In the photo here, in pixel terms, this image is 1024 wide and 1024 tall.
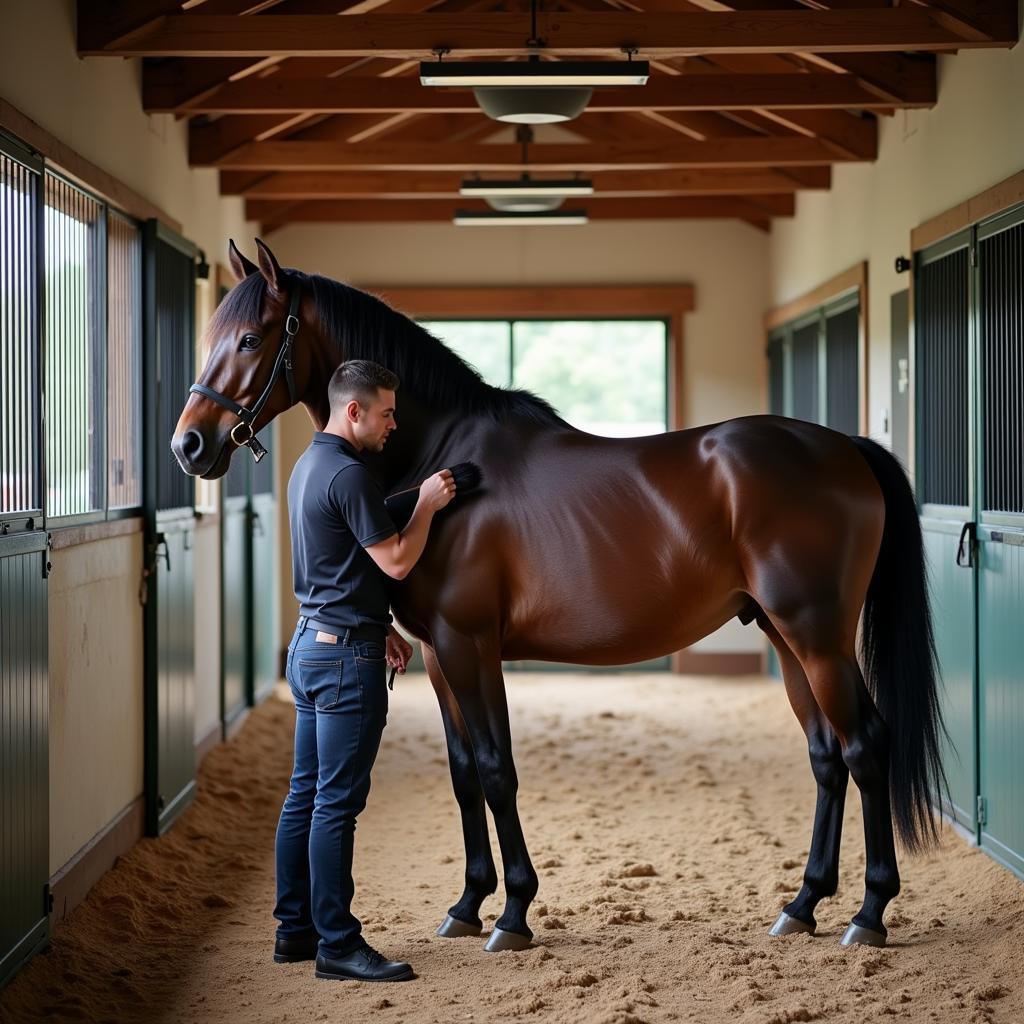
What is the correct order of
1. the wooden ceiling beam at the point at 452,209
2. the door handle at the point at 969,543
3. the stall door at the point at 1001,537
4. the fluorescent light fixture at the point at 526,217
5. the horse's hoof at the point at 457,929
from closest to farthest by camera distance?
1. the horse's hoof at the point at 457,929
2. the stall door at the point at 1001,537
3. the door handle at the point at 969,543
4. the fluorescent light fixture at the point at 526,217
5. the wooden ceiling beam at the point at 452,209

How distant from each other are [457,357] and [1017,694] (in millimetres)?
2179

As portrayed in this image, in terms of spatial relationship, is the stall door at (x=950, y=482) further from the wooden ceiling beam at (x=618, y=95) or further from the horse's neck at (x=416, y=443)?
the horse's neck at (x=416, y=443)

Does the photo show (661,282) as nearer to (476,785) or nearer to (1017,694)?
(1017,694)

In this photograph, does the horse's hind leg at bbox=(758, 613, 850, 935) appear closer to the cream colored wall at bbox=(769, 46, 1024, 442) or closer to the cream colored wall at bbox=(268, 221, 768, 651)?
the cream colored wall at bbox=(769, 46, 1024, 442)

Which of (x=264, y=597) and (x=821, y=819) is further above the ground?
(x=264, y=597)

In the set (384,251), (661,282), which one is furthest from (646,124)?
(384,251)

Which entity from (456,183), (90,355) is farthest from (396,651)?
(456,183)

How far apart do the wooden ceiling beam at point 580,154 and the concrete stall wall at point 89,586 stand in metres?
1.03

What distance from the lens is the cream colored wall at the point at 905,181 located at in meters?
4.46

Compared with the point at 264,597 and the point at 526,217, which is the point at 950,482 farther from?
the point at 264,597

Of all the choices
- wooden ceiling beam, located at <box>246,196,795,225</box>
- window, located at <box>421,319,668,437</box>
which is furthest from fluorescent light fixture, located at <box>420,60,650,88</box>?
window, located at <box>421,319,668,437</box>

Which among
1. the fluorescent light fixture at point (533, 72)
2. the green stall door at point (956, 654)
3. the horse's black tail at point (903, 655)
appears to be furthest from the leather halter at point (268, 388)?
the green stall door at point (956, 654)

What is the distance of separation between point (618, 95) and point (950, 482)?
83.7 inches

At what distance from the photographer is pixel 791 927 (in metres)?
3.59
